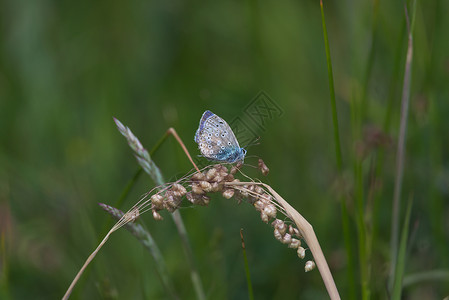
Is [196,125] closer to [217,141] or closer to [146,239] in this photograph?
[217,141]

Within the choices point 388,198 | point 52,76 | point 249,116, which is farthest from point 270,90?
point 52,76

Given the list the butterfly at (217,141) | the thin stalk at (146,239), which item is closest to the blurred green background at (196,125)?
the thin stalk at (146,239)

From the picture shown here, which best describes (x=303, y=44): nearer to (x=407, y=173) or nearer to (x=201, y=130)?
(x=407, y=173)

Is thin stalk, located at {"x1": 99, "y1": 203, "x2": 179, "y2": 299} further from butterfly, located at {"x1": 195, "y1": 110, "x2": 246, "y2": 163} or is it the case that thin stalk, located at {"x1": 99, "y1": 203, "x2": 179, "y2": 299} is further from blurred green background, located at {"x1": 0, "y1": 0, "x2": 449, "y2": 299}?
butterfly, located at {"x1": 195, "y1": 110, "x2": 246, "y2": 163}

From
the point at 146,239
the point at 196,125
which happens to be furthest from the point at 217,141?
the point at 196,125

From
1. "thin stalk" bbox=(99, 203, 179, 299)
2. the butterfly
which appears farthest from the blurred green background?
the butterfly

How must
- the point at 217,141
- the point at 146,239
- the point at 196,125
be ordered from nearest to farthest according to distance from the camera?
the point at 146,239, the point at 217,141, the point at 196,125
